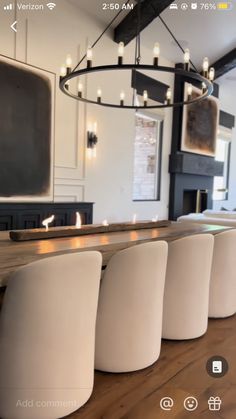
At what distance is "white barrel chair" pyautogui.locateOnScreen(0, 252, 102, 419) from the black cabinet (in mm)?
2334

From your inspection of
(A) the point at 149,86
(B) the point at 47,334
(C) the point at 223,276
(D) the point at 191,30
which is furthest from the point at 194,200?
(B) the point at 47,334

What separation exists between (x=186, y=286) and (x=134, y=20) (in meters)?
4.33

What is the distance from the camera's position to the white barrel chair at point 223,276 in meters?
2.65

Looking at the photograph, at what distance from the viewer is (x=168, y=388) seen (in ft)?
5.75

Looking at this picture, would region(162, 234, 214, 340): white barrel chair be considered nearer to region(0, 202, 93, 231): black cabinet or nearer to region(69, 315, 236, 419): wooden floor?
region(69, 315, 236, 419): wooden floor

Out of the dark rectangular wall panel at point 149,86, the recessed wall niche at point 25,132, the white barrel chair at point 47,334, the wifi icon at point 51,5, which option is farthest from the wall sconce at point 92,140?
the white barrel chair at point 47,334

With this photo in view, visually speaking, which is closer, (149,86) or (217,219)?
(217,219)

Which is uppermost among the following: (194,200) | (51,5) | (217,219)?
(51,5)

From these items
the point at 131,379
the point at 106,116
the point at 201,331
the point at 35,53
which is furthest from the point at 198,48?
the point at 131,379

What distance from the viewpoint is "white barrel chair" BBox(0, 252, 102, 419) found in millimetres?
1300

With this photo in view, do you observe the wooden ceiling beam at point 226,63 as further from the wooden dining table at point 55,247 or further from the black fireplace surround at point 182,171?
the wooden dining table at point 55,247

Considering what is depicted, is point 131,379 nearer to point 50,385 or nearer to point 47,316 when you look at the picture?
point 50,385

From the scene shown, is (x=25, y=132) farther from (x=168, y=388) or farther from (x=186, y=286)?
(x=168, y=388)

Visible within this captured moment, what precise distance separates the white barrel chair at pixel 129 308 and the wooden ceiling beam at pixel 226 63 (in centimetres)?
613
